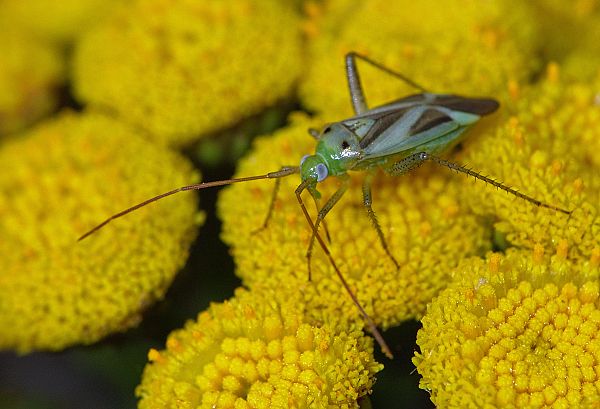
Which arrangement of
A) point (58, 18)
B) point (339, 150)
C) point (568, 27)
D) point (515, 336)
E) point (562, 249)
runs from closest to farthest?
point (515, 336), point (562, 249), point (339, 150), point (568, 27), point (58, 18)

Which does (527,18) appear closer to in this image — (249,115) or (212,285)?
(249,115)

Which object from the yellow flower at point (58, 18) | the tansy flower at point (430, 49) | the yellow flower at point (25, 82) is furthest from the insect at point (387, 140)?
the yellow flower at point (58, 18)

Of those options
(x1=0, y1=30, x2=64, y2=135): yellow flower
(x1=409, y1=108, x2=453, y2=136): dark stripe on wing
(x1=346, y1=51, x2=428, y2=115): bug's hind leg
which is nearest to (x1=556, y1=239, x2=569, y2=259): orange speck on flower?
(x1=409, y1=108, x2=453, y2=136): dark stripe on wing

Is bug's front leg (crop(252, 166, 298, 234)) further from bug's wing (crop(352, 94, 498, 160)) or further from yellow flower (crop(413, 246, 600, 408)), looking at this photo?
yellow flower (crop(413, 246, 600, 408))

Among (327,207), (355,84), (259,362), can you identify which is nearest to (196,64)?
(355,84)

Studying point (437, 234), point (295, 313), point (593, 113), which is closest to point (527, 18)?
point (593, 113)

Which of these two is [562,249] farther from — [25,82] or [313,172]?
[25,82]
